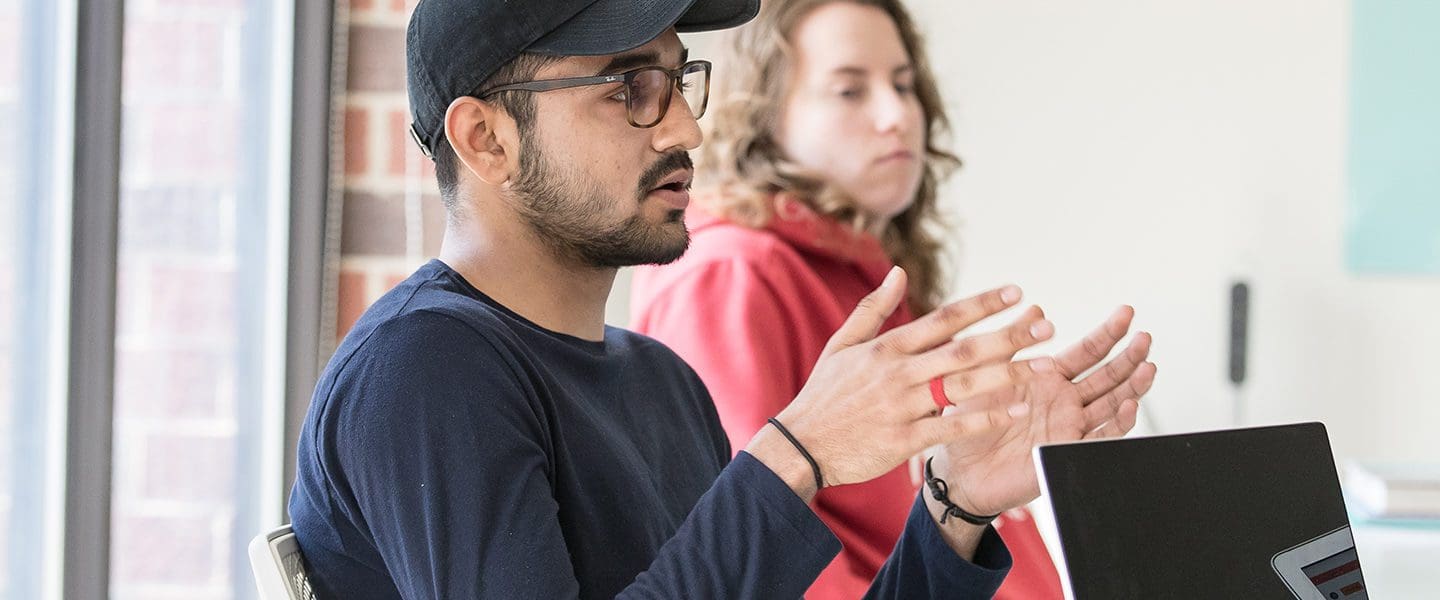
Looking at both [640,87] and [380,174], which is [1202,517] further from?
[380,174]

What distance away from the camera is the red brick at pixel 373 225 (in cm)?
182

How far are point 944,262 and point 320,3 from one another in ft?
4.73

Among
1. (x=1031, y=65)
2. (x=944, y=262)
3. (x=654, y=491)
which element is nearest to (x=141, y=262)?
(x=654, y=491)

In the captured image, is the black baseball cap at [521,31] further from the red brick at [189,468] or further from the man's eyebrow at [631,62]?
the red brick at [189,468]

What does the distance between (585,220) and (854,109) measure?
3.15ft

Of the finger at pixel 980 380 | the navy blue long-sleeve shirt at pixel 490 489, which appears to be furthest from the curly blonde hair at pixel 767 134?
the finger at pixel 980 380

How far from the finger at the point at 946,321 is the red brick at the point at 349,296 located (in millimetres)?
1034

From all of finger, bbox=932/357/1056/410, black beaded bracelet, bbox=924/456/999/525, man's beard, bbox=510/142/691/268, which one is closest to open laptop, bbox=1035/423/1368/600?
finger, bbox=932/357/1056/410

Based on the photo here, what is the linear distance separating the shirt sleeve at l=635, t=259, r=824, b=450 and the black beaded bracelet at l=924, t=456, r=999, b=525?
1.60 ft

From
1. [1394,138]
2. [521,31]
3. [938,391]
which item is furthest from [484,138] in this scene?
[1394,138]

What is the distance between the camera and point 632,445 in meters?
1.15

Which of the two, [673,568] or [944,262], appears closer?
[673,568]

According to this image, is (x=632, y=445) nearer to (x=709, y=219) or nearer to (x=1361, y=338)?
(x=709, y=219)

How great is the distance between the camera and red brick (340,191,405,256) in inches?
71.6
